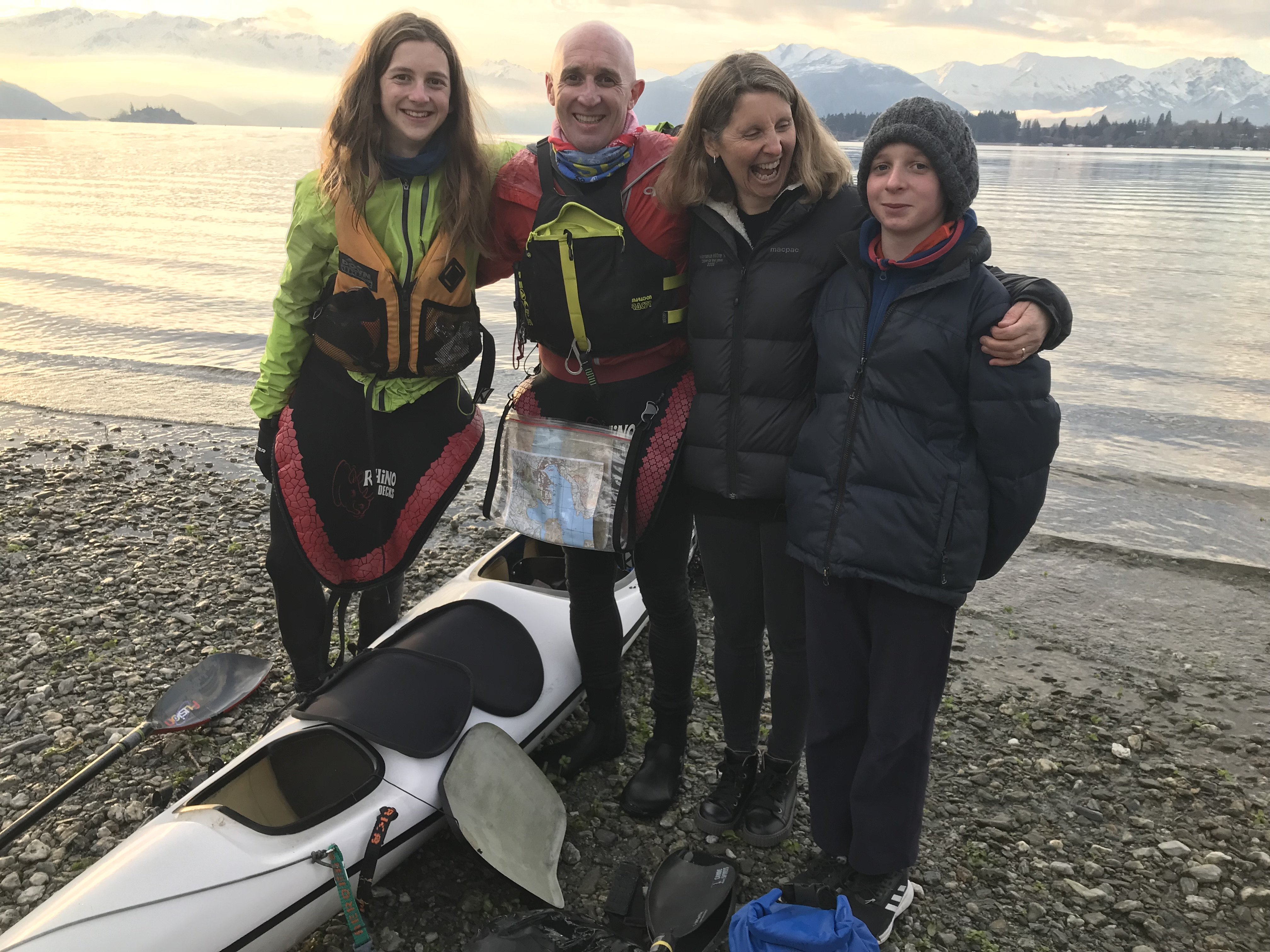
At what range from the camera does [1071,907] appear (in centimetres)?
283

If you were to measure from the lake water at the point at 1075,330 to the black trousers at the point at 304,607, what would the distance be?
495 cm

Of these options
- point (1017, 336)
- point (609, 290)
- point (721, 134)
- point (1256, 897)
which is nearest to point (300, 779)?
point (609, 290)

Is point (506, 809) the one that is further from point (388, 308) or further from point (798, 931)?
point (388, 308)

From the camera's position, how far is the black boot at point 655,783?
314 centimetres

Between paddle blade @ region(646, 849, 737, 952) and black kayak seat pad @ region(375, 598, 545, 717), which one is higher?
black kayak seat pad @ region(375, 598, 545, 717)


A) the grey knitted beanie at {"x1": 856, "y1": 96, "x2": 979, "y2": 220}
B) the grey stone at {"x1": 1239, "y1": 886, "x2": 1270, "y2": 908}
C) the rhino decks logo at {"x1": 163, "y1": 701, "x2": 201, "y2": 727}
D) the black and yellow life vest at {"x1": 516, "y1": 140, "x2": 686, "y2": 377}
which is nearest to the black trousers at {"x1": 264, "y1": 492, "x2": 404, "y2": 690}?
the rhino decks logo at {"x1": 163, "y1": 701, "x2": 201, "y2": 727}

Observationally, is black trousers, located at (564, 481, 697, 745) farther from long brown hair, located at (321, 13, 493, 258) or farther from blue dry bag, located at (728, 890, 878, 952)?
long brown hair, located at (321, 13, 493, 258)

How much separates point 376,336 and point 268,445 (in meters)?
0.62

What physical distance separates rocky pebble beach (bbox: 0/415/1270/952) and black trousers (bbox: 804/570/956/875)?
1.37ft

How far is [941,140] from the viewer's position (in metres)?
2.10

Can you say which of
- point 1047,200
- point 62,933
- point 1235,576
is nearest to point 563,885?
point 62,933

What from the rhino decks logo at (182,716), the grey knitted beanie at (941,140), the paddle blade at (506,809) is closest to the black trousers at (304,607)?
the rhino decks logo at (182,716)

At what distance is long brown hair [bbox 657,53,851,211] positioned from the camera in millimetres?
2287

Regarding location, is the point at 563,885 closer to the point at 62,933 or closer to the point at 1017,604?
the point at 62,933
